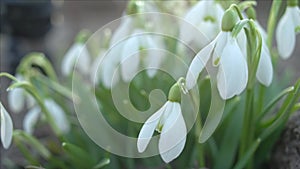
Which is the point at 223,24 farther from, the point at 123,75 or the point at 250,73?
the point at 123,75

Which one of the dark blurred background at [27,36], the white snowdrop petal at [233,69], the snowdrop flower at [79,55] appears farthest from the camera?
the dark blurred background at [27,36]

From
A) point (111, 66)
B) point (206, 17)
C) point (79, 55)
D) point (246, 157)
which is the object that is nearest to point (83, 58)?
point (79, 55)

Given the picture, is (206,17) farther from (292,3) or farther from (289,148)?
(289,148)

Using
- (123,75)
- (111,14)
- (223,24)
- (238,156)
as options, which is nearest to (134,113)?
(123,75)

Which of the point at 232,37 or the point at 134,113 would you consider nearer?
the point at 232,37

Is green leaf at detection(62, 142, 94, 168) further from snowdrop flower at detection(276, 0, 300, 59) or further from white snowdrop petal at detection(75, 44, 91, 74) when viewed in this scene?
snowdrop flower at detection(276, 0, 300, 59)

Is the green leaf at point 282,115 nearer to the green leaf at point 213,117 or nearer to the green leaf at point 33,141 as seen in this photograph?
the green leaf at point 213,117

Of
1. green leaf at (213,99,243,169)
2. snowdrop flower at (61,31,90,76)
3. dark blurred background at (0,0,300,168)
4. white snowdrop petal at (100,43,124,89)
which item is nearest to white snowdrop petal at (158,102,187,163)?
green leaf at (213,99,243,169)

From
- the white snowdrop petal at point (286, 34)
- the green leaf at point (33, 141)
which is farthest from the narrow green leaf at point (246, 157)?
the green leaf at point (33, 141)
